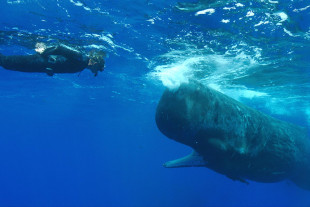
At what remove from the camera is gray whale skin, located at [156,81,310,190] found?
6.26 m

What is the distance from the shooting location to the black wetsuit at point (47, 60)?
4.52 meters

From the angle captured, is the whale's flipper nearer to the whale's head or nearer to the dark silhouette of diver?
the whale's head

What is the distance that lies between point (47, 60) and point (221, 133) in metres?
4.89

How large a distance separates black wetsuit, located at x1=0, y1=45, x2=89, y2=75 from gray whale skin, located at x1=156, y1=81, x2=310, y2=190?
8.94 ft

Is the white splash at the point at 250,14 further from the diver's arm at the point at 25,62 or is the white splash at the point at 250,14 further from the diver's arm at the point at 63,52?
the diver's arm at the point at 25,62

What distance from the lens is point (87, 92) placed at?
96.1 ft

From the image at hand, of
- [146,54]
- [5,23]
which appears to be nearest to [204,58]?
[146,54]

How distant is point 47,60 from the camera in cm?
452

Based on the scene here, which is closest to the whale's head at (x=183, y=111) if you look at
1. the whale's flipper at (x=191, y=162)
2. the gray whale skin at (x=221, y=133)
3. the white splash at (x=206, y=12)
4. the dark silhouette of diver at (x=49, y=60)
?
the gray whale skin at (x=221, y=133)

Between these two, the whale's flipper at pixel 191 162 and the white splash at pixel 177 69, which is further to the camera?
the white splash at pixel 177 69

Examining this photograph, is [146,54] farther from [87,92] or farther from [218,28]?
[87,92]

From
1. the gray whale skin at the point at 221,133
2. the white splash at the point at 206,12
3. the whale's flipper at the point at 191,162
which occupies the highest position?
the white splash at the point at 206,12

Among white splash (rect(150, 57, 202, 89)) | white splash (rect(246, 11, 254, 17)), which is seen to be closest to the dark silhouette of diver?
white splash (rect(246, 11, 254, 17))

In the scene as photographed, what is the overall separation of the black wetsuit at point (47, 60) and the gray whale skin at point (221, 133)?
272 cm
